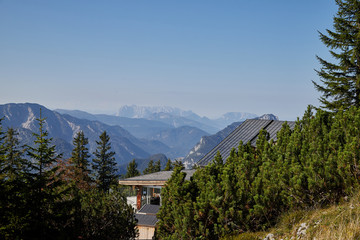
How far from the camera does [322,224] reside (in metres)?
6.62

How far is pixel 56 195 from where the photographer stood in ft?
39.1

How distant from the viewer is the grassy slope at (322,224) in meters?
5.84

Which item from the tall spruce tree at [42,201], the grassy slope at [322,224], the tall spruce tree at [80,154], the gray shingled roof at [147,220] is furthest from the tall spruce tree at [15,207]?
the tall spruce tree at [80,154]

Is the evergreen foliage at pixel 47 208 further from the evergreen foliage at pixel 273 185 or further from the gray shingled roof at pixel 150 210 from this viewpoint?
the gray shingled roof at pixel 150 210

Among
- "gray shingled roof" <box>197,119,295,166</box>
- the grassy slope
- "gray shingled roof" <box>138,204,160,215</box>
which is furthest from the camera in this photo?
"gray shingled roof" <box>138,204,160,215</box>

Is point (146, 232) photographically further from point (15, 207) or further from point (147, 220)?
point (15, 207)

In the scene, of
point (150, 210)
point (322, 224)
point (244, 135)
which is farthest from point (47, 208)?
point (150, 210)

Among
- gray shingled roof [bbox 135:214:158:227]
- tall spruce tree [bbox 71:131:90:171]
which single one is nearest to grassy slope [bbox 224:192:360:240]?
gray shingled roof [bbox 135:214:158:227]

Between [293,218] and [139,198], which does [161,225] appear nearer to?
[293,218]

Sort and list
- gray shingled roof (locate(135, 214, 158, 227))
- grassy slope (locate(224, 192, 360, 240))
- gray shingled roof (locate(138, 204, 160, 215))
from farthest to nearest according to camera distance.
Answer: gray shingled roof (locate(138, 204, 160, 215))
gray shingled roof (locate(135, 214, 158, 227))
grassy slope (locate(224, 192, 360, 240))

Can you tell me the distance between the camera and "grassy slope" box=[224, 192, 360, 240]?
5.84 meters

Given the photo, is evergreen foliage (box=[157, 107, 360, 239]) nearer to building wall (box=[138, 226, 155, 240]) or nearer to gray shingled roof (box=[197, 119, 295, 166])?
gray shingled roof (box=[197, 119, 295, 166])

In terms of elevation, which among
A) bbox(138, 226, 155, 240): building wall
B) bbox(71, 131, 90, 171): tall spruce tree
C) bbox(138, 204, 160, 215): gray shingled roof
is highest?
bbox(71, 131, 90, 171): tall spruce tree

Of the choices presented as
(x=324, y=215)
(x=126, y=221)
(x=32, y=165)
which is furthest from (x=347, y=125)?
(x=32, y=165)
